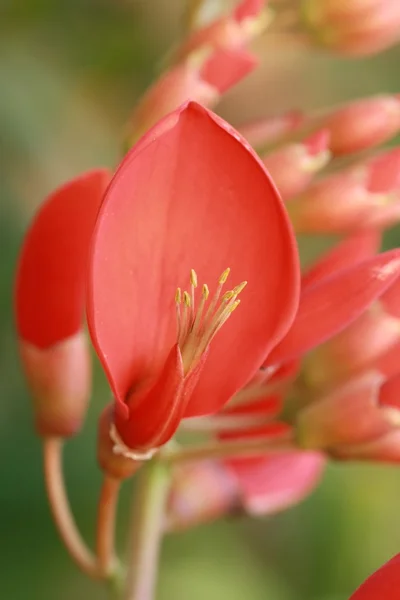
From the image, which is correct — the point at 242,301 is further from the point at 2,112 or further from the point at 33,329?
the point at 2,112

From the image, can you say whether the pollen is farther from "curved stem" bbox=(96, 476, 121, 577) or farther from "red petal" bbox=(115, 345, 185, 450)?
"curved stem" bbox=(96, 476, 121, 577)

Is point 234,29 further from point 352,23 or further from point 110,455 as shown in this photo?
point 110,455

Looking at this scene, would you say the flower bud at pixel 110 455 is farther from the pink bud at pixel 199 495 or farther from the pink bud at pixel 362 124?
the pink bud at pixel 362 124

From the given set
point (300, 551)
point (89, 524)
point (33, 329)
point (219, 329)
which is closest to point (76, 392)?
point (33, 329)

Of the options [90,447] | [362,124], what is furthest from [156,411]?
[90,447]

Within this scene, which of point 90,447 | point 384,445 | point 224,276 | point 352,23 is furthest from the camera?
point 90,447

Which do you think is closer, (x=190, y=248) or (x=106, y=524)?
(x=190, y=248)
